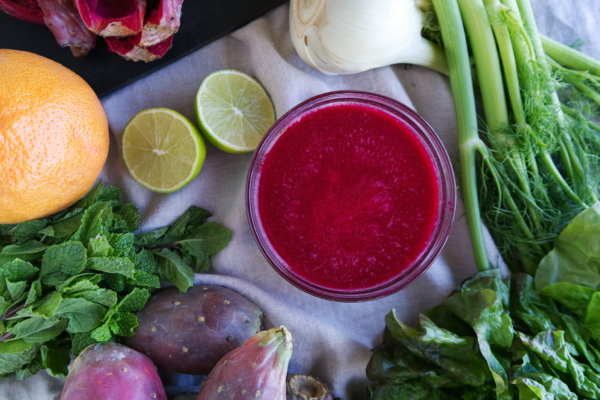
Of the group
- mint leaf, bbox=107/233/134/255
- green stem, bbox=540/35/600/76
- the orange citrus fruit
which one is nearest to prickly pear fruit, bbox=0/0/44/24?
the orange citrus fruit

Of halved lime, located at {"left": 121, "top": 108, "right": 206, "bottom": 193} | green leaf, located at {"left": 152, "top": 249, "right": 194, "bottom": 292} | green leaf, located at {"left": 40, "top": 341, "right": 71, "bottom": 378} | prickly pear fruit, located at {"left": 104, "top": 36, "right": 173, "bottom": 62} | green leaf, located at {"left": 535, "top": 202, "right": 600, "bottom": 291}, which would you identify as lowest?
green leaf, located at {"left": 40, "top": 341, "right": 71, "bottom": 378}

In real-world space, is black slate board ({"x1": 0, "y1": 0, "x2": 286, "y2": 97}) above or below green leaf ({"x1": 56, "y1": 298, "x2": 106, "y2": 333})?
above

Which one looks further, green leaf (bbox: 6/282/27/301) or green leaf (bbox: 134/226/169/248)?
green leaf (bbox: 134/226/169/248)

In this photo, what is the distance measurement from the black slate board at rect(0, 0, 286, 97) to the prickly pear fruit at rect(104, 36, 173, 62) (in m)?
0.10

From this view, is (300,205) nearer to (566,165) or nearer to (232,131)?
(232,131)

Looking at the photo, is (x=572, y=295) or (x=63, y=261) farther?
(x=572, y=295)

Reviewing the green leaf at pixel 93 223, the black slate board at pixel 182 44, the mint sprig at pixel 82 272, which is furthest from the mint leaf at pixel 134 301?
the black slate board at pixel 182 44

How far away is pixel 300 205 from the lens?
57.7 inches

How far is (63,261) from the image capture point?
1.35 metres

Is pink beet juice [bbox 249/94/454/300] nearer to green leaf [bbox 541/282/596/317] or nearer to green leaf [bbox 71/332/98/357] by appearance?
green leaf [bbox 541/282/596/317]

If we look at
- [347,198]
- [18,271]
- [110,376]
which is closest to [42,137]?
[18,271]

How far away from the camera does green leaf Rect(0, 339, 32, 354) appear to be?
1.33 metres

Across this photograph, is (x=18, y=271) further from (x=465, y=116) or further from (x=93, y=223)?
(x=465, y=116)

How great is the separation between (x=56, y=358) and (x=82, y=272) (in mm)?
368
